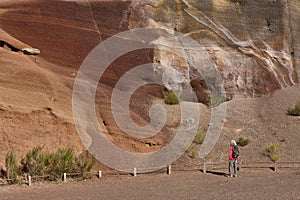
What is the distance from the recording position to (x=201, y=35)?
1177 inches

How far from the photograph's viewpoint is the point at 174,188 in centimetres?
1702

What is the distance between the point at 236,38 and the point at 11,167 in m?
17.0

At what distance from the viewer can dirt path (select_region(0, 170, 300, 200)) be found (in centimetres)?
1581

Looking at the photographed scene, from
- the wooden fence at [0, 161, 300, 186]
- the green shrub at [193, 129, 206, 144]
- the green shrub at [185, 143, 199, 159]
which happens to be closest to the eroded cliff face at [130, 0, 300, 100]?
the green shrub at [193, 129, 206, 144]

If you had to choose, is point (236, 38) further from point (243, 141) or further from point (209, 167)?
point (209, 167)

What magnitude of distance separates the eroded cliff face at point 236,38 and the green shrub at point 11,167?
12.6 m

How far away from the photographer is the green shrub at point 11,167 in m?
17.5

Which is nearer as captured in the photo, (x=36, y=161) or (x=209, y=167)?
(x=36, y=161)

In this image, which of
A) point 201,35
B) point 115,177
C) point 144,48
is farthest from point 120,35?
point 115,177

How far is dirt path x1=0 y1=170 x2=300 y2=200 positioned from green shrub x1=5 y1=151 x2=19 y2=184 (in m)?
0.55

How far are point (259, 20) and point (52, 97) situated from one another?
15560 millimetres

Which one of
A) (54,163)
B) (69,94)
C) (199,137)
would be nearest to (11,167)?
(54,163)

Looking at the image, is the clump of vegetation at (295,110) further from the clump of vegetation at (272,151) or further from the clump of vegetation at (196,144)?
the clump of vegetation at (196,144)

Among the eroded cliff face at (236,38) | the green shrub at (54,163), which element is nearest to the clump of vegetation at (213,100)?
the eroded cliff face at (236,38)
